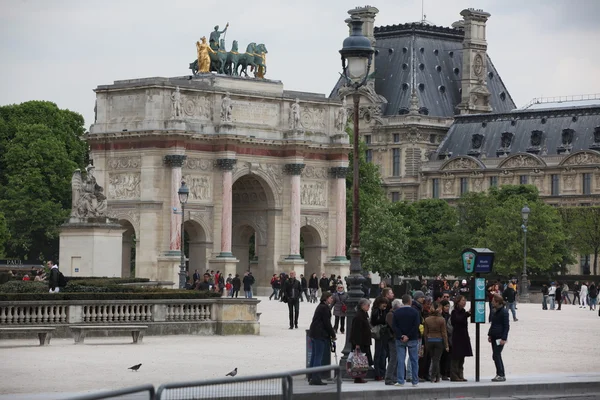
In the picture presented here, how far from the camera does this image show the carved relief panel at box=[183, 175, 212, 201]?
92.1m

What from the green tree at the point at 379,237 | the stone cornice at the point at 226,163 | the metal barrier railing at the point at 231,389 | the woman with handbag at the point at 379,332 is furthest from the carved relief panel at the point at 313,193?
the metal barrier railing at the point at 231,389

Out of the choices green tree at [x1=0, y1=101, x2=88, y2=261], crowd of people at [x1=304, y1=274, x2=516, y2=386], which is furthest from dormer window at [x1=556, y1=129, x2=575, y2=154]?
crowd of people at [x1=304, y1=274, x2=516, y2=386]

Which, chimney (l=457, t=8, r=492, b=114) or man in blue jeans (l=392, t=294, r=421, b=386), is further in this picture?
chimney (l=457, t=8, r=492, b=114)

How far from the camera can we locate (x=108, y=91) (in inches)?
3585

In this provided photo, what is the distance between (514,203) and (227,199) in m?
30.7

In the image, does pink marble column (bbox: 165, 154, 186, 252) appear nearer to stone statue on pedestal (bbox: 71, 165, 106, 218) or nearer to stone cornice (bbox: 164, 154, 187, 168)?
stone cornice (bbox: 164, 154, 187, 168)

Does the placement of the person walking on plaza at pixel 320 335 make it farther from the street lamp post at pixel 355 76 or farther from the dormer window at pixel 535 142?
the dormer window at pixel 535 142

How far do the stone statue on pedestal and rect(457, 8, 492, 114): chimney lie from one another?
3832 inches

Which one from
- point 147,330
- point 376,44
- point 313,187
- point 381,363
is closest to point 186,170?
point 313,187

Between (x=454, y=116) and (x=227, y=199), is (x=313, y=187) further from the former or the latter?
(x=454, y=116)

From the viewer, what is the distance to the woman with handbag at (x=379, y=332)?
3103 centimetres

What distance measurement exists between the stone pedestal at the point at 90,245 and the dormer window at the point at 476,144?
8908 centimetres

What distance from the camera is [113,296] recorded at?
43.1m

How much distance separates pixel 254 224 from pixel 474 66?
6493 centimetres
